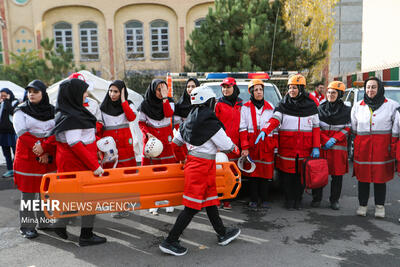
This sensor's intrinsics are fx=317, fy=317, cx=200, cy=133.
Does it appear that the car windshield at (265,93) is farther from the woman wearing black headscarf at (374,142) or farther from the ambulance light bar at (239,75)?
the woman wearing black headscarf at (374,142)

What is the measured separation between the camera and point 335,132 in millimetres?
4664

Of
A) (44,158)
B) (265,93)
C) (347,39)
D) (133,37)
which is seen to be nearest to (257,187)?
(265,93)

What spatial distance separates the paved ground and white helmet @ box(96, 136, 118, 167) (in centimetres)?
96

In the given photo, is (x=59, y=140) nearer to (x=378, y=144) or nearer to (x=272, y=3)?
(x=378, y=144)

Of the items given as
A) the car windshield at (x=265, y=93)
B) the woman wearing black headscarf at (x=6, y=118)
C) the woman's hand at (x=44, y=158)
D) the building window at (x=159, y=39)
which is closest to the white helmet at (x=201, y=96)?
the woman's hand at (x=44, y=158)

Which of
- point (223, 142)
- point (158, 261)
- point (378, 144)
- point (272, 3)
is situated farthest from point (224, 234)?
point (272, 3)

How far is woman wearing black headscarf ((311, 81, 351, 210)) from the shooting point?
4.61m

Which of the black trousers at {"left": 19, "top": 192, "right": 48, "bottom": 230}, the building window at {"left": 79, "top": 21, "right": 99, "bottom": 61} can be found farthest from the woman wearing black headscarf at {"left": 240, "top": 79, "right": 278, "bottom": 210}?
the building window at {"left": 79, "top": 21, "right": 99, "bottom": 61}

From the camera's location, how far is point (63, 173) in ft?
10.4

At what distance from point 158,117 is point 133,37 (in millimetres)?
17545

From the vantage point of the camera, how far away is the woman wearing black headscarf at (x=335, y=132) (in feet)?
15.1

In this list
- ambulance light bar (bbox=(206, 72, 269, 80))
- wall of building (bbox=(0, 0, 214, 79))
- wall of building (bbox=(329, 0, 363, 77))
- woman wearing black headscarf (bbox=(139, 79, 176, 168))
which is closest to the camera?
woman wearing black headscarf (bbox=(139, 79, 176, 168))

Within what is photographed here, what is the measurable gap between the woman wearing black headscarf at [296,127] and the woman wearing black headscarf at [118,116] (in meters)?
1.84

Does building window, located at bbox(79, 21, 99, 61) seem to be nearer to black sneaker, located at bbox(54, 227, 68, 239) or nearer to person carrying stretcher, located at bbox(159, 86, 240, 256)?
black sneaker, located at bbox(54, 227, 68, 239)
